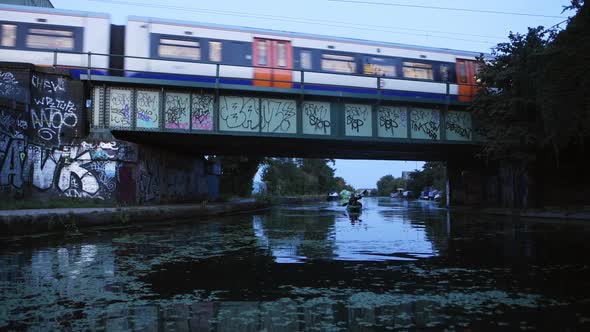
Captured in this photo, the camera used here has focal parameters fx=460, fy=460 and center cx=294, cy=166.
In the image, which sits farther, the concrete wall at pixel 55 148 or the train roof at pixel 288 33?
the train roof at pixel 288 33

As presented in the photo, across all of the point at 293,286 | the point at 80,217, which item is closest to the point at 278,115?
the point at 80,217

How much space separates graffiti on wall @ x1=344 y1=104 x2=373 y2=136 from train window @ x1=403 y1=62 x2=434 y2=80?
2677 mm

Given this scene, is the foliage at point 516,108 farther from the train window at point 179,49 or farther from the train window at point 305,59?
the train window at point 179,49

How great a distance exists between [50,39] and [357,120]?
14.8 m

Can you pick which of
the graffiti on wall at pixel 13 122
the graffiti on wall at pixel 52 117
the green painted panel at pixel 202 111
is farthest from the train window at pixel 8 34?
the green painted panel at pixel 202 111

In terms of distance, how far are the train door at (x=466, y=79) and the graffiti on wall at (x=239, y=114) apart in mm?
11394

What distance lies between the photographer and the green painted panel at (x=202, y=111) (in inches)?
875

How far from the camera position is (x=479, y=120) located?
26.1 m

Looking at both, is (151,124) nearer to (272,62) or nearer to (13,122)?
(13,122)

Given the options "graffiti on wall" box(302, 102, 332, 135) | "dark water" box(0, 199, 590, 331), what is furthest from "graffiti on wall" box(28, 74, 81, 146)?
"graffiti on wall" box(302, 102, 332, 135)

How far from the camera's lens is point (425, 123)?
2555 cm

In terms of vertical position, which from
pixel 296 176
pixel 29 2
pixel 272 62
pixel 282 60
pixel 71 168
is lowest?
pixel 71 168

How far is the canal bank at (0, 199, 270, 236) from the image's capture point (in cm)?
1271

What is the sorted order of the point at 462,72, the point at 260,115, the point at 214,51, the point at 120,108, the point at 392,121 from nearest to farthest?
the point at 214,51, the point at 120,108, the point at 260,115, the point at 392,121, the point at 462,72
